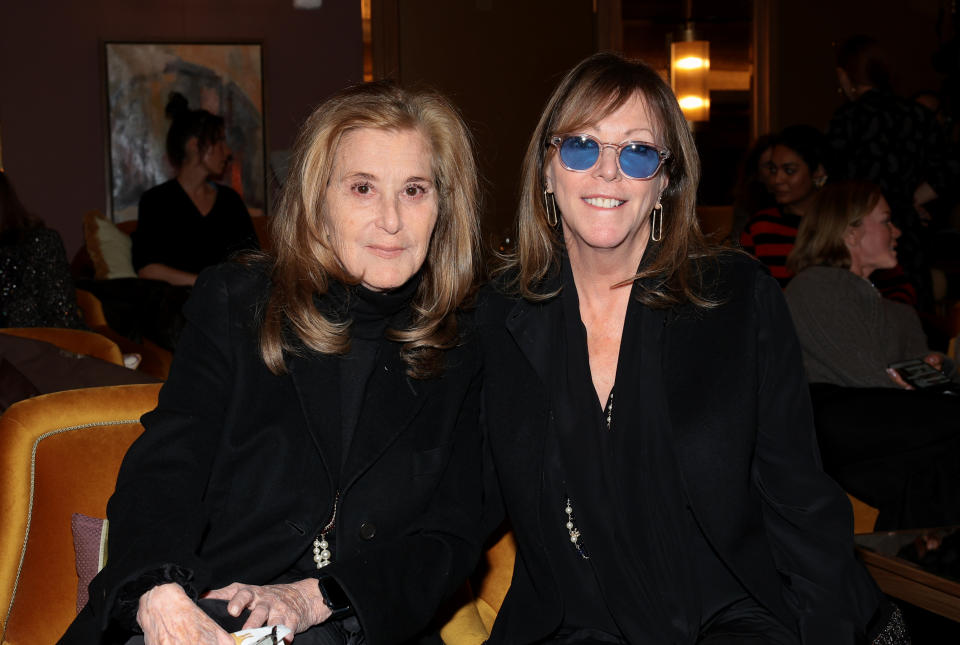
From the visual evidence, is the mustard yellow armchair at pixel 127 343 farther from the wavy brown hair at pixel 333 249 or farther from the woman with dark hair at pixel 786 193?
the wavy brown hair at pixel 333 249

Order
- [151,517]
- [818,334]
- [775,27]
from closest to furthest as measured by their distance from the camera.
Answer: [151,517]
[818,334]
[775,27]

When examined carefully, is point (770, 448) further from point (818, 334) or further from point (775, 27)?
point (775, 27)

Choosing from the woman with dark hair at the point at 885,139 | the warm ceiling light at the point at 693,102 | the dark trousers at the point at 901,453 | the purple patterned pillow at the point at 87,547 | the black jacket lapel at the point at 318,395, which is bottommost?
the dark trousers at the point at 901,453

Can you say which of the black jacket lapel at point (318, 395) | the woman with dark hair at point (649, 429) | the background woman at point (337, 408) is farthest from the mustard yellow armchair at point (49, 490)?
the woman with dark hair at point (649, 429)

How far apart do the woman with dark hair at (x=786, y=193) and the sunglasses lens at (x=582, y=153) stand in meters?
3.18

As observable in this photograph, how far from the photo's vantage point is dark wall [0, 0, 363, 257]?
802 centimetres

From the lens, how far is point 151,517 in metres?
1.74

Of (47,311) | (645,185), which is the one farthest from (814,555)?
(47,311)

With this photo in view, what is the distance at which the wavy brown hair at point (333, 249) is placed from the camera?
74.6 inches

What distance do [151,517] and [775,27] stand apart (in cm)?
884

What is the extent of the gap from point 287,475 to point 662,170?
0.93 m

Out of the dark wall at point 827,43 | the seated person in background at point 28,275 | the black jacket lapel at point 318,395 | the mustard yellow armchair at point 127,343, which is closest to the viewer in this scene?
the black jacket lapel at point 318,395

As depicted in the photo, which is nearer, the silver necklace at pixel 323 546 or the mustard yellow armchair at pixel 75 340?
the silver necklace at pixel 323 546

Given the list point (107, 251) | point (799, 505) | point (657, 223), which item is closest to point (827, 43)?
point (107, 251)
